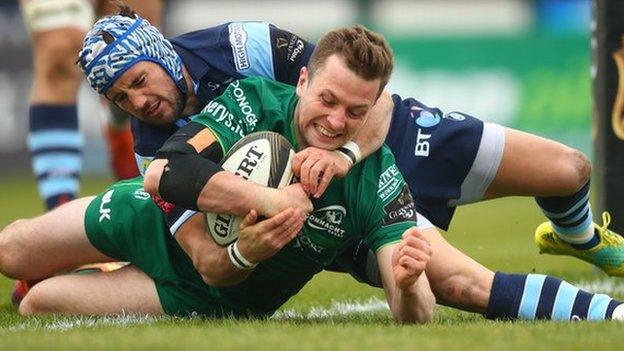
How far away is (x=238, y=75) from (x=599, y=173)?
256 centimetres

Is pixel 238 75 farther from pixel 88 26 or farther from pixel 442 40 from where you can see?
pixel 442 40

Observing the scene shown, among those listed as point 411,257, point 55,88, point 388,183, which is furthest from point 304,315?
point 55,88

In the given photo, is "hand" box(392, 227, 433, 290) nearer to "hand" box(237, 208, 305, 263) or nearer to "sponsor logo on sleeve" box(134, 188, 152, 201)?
"hand" box(237, 208, 305, 263)

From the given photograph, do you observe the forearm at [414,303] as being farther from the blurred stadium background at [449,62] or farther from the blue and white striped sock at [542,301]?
the blurred stadium background at [449,62]

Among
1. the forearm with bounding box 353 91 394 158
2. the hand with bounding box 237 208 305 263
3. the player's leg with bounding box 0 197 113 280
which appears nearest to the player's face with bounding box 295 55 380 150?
the forearm with bounding box 353 91 394 158

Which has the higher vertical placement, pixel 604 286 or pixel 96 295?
pixel 96 295

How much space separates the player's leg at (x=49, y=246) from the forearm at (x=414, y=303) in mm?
1678

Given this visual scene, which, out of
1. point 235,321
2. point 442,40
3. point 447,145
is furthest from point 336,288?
point 442,40

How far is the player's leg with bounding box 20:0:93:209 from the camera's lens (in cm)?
828

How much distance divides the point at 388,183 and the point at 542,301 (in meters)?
0.76

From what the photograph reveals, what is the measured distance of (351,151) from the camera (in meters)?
5.40

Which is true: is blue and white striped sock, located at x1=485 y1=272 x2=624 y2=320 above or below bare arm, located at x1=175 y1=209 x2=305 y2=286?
below

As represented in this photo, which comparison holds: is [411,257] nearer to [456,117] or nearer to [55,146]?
[456,117]

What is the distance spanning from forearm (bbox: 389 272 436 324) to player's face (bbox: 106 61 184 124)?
1.34 metres
